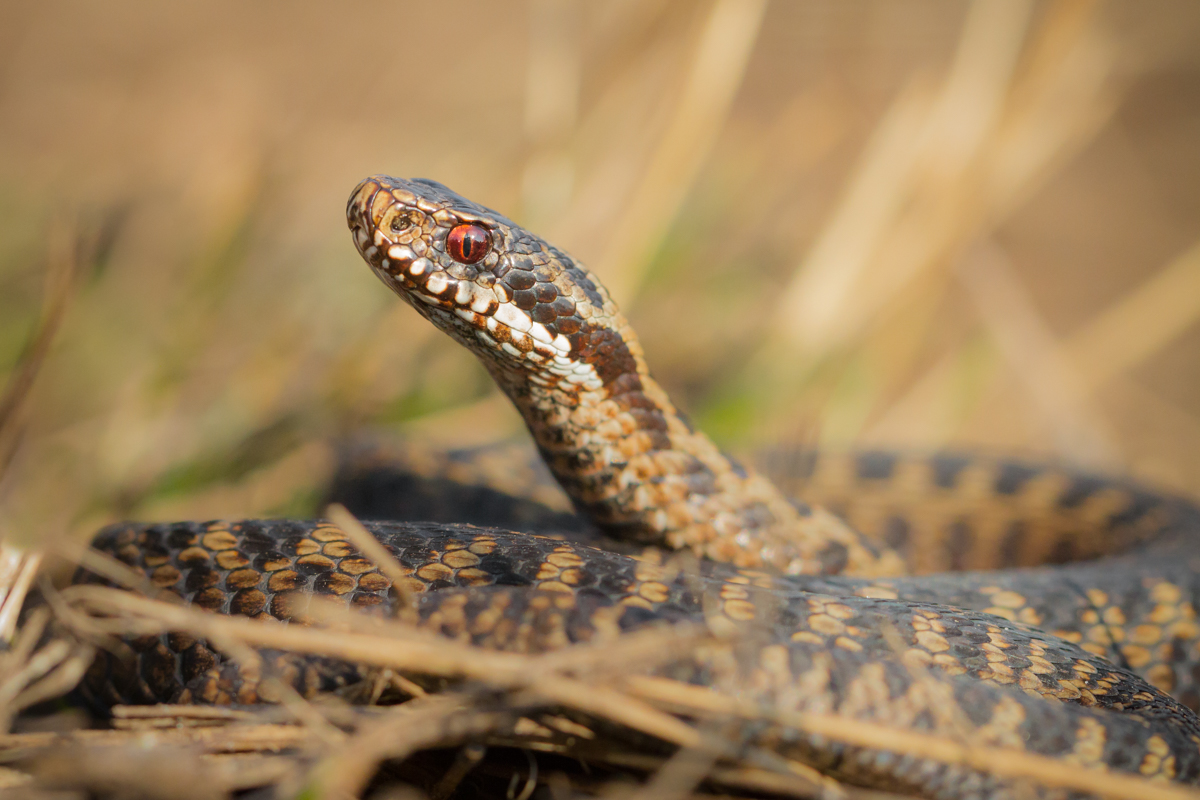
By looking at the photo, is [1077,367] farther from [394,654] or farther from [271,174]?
[394,654]

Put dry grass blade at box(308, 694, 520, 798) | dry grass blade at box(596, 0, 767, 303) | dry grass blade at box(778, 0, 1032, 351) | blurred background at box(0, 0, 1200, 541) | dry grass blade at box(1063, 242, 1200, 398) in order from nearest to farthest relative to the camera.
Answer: dry grass blade at box(308, 694, 520, 798)
blurred background at box(0, 0, 1200, 541)
dry grass blade at box(596, 0, 767, 303)
dry grass blade at box(778, 0, 1032, 351)
dry grass blade at box(1063, 242, 1200, 398)

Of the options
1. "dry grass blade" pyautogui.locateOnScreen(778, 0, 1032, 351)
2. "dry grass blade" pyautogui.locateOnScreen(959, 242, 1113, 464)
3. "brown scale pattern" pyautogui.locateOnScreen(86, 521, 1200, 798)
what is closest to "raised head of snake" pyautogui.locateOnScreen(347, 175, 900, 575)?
"brown scale pattern" pyautogui.locateOnScreen(86, 521, 1200, 798)

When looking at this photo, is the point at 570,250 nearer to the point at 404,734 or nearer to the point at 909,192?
the point at 909,192

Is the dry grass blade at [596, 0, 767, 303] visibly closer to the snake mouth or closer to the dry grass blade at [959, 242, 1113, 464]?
the dry grass blade at [959, 242, 1113, 464]

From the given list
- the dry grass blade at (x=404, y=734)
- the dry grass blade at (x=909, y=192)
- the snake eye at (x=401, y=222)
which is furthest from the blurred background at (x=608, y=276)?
the dry grass blade at (x=404, y=734)

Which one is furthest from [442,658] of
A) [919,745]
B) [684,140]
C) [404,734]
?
[684,140]
